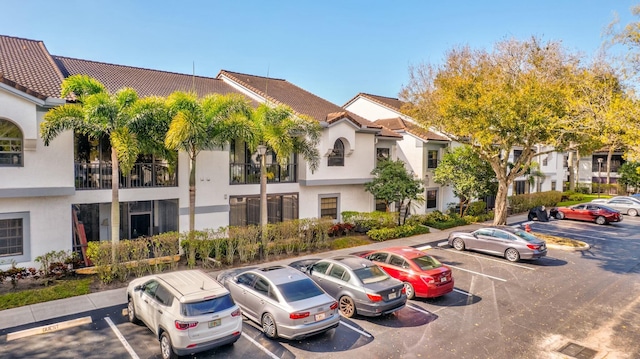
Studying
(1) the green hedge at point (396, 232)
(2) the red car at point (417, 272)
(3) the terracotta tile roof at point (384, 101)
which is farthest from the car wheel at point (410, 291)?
(3) the terracotta tile roof at point (384, 101)

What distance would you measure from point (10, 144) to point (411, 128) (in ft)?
77.2

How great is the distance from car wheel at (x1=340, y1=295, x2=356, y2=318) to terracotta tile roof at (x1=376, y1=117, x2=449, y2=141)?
18613 mm

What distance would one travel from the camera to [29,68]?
16.1 metres

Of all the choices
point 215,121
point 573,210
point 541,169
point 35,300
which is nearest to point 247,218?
point 215,121

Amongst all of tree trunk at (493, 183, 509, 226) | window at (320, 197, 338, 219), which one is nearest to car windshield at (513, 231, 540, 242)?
tree trunk at (493, 183, 509, 226)

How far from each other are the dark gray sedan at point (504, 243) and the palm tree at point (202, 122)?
11842 mm

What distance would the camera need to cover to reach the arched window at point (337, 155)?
22212 mm

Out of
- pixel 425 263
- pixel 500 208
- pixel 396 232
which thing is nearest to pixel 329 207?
pixel 396 232

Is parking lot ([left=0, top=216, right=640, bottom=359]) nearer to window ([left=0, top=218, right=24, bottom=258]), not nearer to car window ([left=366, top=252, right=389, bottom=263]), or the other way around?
car window ([left=366, top=252, right=389, bottom=263])

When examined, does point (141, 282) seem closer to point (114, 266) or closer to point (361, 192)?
point (114, 266)

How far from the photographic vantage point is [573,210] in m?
29.3

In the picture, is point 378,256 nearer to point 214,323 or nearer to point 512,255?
point 214,323

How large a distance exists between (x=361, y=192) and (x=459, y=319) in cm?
1382

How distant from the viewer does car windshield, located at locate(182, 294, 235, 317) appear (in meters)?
8.13
